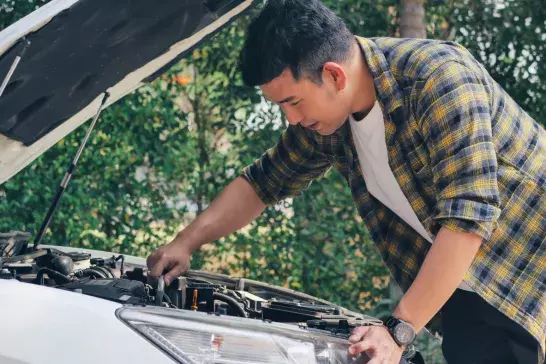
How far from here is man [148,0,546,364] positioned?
2.63 metres

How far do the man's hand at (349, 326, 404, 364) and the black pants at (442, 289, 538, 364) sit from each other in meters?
0.56

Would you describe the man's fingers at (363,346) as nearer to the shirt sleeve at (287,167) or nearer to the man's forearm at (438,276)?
the man's forearm at (438,276)

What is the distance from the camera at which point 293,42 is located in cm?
285

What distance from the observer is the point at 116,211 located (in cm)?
626

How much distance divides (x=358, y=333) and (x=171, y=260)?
117 centimetres

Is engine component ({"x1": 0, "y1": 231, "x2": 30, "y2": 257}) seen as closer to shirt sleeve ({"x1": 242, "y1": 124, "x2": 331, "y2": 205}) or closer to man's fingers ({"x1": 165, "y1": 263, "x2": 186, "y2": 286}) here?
man's fingers ({"x1": 165, "y1": 263, "x2": 186, "y2": 286})

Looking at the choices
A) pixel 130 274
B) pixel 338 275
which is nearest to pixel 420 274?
pixel 130 274

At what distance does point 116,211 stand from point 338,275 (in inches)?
63.9

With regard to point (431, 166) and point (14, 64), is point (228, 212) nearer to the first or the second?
point (431, 166)

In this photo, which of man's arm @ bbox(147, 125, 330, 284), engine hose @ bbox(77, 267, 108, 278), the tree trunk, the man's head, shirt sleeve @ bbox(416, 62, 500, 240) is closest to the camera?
shirt sleeve @ bbox(416, 62, 500, 240)

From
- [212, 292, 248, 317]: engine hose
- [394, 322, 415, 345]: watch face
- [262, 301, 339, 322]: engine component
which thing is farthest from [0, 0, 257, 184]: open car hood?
[394, 322, 415, 345]: watch face

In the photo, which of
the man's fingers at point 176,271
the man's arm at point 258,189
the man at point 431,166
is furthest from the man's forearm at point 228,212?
the man at point 431,166

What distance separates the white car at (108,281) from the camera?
233 centimetres

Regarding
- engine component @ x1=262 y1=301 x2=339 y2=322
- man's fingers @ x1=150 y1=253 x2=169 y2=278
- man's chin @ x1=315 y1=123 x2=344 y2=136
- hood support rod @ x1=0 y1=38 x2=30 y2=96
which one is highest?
hood support rod @ x1=0 y1=38 x2=30 y2=96
